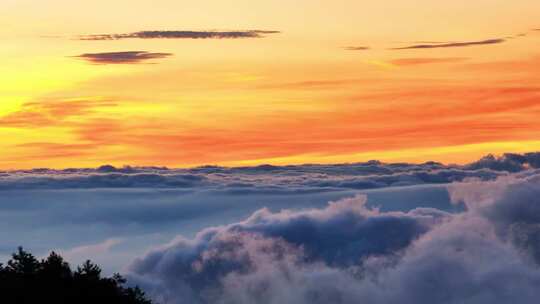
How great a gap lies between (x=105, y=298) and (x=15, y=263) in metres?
7.18

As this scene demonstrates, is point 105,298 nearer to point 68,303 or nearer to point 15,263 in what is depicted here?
point 68,303

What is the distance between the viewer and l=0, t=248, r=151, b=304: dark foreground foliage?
229ft

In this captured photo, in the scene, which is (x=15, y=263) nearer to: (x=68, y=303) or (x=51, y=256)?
(x=51, y=256)

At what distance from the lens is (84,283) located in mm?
73688

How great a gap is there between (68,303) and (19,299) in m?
3.72

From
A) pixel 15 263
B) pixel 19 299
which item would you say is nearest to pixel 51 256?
pixel 15 263

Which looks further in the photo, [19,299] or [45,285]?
[45,285]

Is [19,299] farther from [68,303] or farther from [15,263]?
[15,263]

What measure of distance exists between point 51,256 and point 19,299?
846 cm

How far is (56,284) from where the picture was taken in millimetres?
74000

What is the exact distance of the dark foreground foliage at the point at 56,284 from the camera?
69875mm

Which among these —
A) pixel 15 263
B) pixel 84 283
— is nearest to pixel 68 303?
pixel 84 283

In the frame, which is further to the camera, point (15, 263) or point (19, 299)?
point (15, 263)

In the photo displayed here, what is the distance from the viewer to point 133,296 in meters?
75.5
